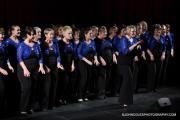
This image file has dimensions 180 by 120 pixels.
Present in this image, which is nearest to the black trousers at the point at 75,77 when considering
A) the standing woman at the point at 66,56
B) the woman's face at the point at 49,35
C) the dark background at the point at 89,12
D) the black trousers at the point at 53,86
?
the standing woman at the point at 66,56

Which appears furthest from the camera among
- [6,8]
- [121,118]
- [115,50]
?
[6,8]

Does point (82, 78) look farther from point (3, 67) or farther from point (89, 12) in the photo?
point (89, 12)

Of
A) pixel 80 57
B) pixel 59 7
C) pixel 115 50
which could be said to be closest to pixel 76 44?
pixel 80 57

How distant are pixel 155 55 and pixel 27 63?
3.55 m

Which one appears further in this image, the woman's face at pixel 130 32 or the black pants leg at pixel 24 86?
the woman's face at pixel 130 32

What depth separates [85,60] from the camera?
372 inches

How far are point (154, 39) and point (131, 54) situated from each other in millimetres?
1829

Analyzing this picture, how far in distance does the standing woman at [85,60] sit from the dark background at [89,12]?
2.60 meters

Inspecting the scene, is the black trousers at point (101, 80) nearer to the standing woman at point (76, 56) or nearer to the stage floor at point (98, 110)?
the stage floor at point (98, 110)

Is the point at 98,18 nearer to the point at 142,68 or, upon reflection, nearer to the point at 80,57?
the point at 142,68

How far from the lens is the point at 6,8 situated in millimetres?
11188

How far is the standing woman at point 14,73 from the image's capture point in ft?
28.6

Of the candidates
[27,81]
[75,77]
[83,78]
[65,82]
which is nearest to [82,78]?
[83,78]

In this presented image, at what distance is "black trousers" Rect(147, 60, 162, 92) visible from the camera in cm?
1072
